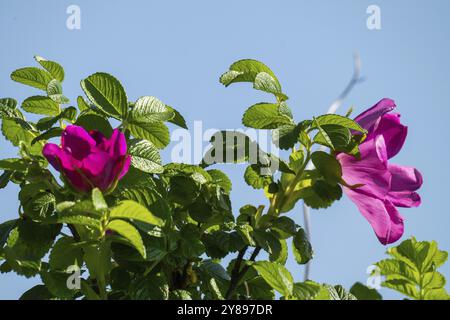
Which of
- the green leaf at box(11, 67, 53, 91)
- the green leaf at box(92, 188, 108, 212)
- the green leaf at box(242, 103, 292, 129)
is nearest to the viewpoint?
the green leaf at box(92, 188, 108, 212)

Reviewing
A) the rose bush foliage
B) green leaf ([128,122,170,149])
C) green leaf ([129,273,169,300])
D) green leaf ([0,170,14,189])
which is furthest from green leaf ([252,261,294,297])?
green leaf ([0,170,14,189])

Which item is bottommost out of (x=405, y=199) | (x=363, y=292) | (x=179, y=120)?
(x=363, y=292)

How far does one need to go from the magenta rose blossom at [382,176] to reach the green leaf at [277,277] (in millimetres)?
154

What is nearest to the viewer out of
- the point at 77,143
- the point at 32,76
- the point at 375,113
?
the point at 77,143

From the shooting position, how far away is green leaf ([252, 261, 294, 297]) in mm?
898

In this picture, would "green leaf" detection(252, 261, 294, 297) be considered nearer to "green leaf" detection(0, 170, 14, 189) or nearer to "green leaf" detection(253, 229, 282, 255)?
"green leaf" detection(253, 229, 282, 255)

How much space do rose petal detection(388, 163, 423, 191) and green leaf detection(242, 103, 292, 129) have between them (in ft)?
0.47

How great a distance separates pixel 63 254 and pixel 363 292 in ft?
1.15

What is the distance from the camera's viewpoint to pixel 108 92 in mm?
1012

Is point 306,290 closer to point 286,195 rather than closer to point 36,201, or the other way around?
point 286,195

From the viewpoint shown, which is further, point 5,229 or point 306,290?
point 5,229

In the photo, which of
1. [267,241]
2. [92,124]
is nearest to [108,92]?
[92,124]

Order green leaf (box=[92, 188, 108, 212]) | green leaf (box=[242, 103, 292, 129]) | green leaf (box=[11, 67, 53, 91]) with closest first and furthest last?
green leaf (box=[92, 188, 108, 212]), green leaf (box=[242, 103, 292, 129]), green leaf (box=[11, 67, 53, 91])

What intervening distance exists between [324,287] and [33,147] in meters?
0.39
